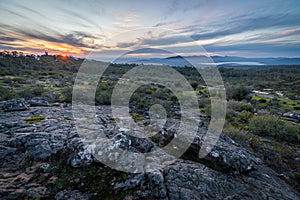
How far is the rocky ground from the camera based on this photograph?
296 centimetres

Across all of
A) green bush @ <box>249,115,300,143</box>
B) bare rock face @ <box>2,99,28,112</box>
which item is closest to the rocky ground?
bare rock face @ <box>2,99,28,112</box>

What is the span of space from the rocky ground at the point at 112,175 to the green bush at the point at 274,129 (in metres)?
6.35

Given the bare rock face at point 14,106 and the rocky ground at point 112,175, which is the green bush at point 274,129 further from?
the bare rock face at point 14,106

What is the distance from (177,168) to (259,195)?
5.87 ft

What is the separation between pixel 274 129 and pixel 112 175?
10.2 metres

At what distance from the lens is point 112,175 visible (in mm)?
3271

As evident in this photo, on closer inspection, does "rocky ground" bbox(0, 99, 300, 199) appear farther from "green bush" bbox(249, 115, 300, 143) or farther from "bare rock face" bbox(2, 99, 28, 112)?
"green bush" bbox(249, 115, 300, 143)

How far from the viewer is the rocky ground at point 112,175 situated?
9.70ft

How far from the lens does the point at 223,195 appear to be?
3.08 m

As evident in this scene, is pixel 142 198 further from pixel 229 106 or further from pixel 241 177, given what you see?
pixel 229 106

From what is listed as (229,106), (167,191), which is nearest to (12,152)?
(167,191)

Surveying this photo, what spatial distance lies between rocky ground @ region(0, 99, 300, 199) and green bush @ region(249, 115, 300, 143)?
20.8ft

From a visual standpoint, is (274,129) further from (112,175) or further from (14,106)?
(14,106)

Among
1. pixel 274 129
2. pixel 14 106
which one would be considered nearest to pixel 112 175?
pixel 14 106
